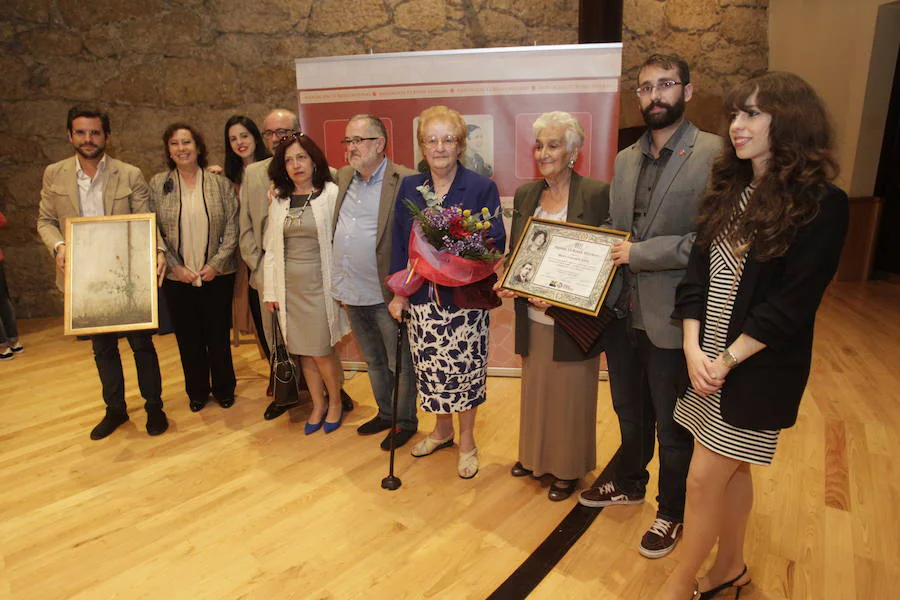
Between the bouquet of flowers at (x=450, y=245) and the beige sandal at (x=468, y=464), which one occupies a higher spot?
the bouquet of flowers at (x=450, y=245)

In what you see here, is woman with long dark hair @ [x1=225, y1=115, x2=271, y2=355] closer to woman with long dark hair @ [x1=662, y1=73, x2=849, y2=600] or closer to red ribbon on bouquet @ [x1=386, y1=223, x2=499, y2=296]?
red ribbon on bouquet @ [x1=386, y1=223, x2=499, y2=296]

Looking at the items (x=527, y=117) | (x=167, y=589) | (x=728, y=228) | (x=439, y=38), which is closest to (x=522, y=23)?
(x=439, y=38)

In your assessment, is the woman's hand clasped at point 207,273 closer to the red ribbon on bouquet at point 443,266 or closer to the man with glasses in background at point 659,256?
the red ribbon on bouquet at point 443,266

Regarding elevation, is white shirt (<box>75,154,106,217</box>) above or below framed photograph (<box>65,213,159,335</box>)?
above

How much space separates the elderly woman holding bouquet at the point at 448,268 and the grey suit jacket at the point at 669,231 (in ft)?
2.10

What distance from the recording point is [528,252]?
2309mm

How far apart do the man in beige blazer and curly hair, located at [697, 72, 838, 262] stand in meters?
2.95

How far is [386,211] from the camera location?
275 cm

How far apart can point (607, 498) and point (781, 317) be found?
136 centimetres

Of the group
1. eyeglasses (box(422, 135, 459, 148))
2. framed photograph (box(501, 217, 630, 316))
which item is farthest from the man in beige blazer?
framed photograph (box(501, 217, 630, 316))

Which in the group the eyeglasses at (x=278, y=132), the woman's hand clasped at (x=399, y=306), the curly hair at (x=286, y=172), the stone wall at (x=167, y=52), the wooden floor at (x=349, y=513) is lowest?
the wooden floor at (x=349, y=513)

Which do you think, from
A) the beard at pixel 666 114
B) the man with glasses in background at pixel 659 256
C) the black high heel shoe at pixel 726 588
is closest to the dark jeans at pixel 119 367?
the man with glasses in background at pixel 659 256

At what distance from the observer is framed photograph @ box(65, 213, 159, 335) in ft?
9.83

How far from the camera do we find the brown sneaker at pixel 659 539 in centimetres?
217
